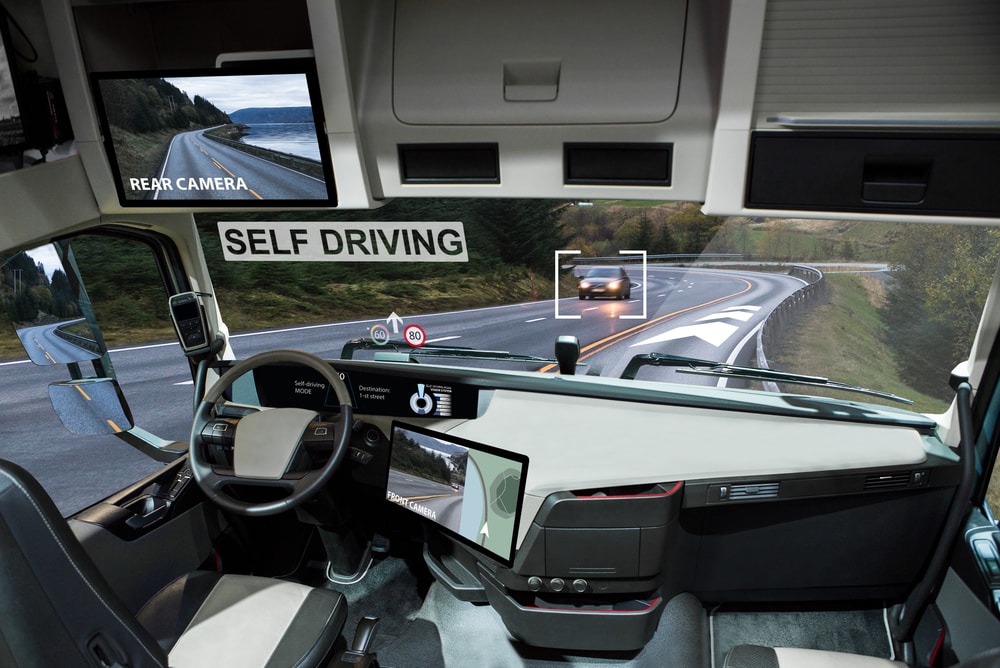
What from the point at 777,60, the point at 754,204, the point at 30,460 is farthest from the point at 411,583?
the point at 30,460

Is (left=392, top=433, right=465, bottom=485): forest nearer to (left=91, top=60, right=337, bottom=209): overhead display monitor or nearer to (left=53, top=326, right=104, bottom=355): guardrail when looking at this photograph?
(left=91, top=60, right=337, bottom=209): overhead display monitor

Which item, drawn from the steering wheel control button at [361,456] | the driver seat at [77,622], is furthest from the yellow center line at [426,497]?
the driver seat at [77,622]

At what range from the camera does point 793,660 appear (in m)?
1.77

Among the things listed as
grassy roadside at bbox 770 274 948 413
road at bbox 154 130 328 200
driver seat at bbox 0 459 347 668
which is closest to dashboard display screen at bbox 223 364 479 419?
driver seat at bbox 0 459 347 668

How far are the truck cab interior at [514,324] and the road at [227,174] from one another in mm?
11

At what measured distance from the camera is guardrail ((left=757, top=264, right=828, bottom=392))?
228 centimetres

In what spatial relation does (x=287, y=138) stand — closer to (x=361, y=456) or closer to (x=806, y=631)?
(x=361, y=456)

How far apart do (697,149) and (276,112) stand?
3.73 ft

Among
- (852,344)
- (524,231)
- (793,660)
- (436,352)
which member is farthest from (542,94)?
(793,660)

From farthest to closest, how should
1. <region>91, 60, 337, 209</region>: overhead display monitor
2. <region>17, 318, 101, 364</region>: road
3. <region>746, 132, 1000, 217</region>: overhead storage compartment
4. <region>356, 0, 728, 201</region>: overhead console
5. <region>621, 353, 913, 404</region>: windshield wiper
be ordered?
<region>17, 318, 101, 364</region>: road < <region>621, 353, 913, 404</region>: windshield wiper < <region>91, 60, 337, 209</region>: overhead display monitor < <region>356, 0, 728, 201</region>: overhead console < <region>746, 132, 1000, 217</region>: overhead storage compartment

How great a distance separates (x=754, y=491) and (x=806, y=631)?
31.3 inches

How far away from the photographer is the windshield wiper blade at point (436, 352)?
8.47 feet

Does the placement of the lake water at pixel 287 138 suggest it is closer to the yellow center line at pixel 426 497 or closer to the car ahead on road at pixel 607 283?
the car ahead on road at pixel 607 283

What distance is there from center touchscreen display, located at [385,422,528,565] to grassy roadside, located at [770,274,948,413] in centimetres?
124
